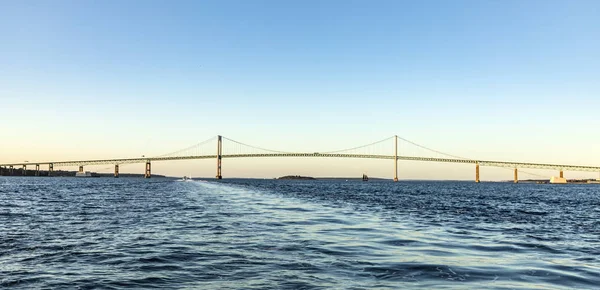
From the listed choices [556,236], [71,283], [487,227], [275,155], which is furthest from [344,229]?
[275,155]

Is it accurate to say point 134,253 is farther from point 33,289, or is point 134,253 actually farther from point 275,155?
point 275,155

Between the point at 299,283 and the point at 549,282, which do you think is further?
the point at 549,282

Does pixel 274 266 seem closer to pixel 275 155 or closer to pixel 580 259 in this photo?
pixel 580 259

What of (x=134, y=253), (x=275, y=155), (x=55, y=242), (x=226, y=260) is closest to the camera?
(x=226, y=260)

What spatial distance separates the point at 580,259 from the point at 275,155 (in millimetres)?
145119

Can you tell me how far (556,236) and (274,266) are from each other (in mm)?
12458

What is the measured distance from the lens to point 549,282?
9.44 m

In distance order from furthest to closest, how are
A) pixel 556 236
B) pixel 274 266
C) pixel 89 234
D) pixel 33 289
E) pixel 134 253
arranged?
1. pixel 556 236
2. pixel 89 234
3. pixel 134 253
4. pixel 274 266
5. pixel 33 289

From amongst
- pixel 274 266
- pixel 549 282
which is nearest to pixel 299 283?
pixel 274 266

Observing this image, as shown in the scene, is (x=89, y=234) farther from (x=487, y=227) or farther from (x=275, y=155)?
(x=275, y=155)

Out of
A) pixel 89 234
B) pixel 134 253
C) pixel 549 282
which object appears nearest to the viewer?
pixel 549 282

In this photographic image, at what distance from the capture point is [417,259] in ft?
38.3

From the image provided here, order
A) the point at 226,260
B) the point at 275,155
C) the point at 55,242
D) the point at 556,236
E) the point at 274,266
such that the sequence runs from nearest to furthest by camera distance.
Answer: the point at 274,266 → the point at 226,260 → the point at 55,242 → the point at 556,236 → the point at 275,155

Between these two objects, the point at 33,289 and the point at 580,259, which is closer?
the point at 33,289
